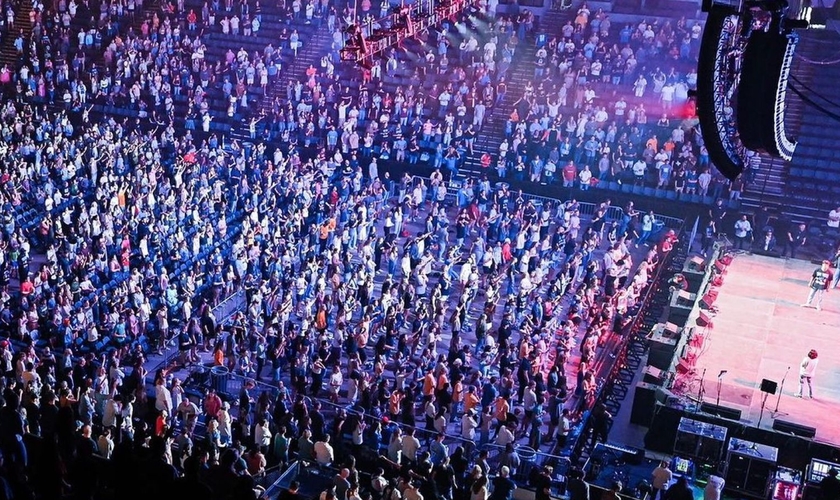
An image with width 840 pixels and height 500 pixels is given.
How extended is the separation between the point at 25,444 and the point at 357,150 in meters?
16.3

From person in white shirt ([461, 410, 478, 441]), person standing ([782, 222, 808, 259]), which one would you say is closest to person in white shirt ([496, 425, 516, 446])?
person in white shirt ([461, 410, 478, 441])

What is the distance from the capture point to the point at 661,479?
39.1 ft

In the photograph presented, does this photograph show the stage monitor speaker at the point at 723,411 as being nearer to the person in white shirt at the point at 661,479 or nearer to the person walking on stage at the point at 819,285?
the person in white shirt at the point at 661,479

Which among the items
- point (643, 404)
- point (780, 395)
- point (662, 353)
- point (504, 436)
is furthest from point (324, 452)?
point (780, 395)

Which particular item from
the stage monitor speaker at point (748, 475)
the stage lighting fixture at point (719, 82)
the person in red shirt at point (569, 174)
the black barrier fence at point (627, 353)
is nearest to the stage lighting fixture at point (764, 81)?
the stage lighting fixture at point (719, 82)

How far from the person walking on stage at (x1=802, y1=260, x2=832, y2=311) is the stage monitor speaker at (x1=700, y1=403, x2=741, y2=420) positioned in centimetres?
559

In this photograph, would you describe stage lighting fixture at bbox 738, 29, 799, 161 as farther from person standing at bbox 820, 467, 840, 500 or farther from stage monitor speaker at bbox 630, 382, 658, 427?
stage monitor speaker at bbox 630, 382, 658, 427

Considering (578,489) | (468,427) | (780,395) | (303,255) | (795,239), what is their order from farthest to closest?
1. (795,239)
2. (303,255)
3. (780,395)
4. (468,427)
5. (578,489)

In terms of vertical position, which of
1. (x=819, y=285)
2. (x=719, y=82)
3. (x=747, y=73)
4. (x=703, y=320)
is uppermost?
(x=747, y=73)

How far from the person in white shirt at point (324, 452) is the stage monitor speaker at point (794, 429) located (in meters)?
6.58

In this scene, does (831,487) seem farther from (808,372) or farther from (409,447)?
(409,447)

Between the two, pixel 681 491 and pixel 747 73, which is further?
pixel 681 491

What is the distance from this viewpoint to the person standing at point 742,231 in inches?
870

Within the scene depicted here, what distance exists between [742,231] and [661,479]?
38.1 ft
